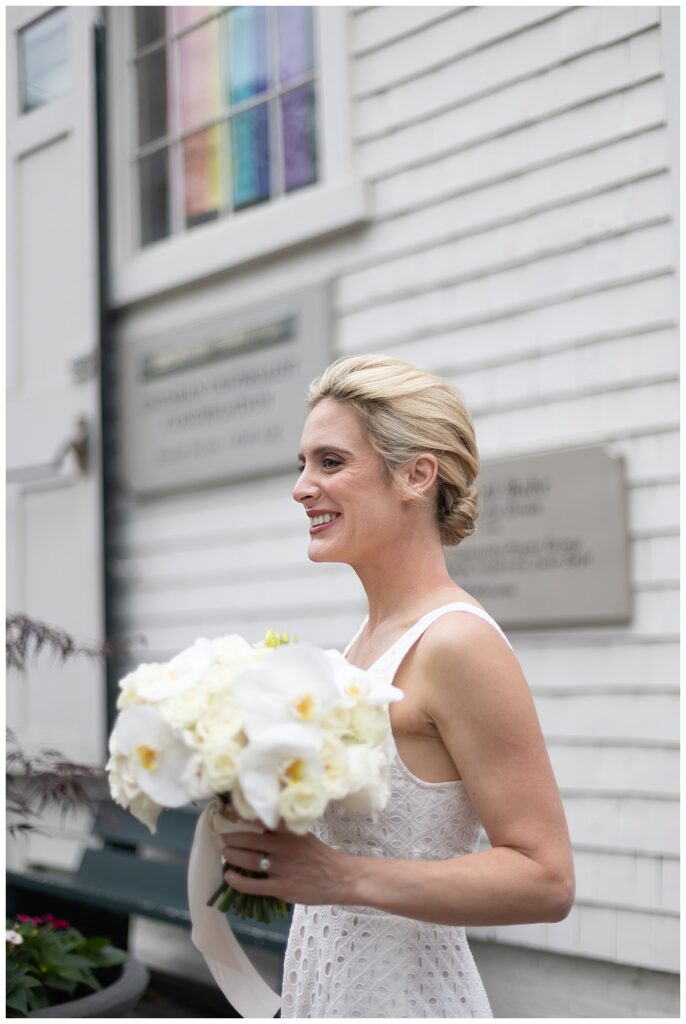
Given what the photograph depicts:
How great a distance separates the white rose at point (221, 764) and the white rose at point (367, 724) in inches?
7.1

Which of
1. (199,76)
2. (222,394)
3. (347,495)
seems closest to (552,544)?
(222,394)

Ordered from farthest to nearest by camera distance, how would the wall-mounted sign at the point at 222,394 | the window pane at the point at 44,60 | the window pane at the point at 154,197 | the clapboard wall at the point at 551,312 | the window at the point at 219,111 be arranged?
the window pane at the point at 44,60
the window pane at the point at 154,197
the window at the point at 219,111
the wall-mounted sign at the point at 222,394
the clapboard wall at the point at 551,312

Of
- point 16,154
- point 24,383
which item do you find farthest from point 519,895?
point 16,154

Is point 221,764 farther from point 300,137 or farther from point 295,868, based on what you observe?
point 300,137

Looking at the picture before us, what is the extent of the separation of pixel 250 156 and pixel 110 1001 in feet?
13.5

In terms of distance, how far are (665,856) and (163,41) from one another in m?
5.05

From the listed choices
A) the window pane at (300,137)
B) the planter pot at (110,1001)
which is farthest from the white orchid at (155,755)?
the window pane at (300,137)

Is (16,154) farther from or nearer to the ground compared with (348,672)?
farther from the ground

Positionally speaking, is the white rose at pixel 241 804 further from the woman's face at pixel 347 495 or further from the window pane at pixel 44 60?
the window pane at pixel 44 60

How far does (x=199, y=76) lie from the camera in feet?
19.4

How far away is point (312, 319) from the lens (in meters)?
4.95

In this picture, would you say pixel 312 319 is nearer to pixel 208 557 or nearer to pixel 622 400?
pixel 208 557

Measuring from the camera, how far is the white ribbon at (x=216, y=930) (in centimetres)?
166

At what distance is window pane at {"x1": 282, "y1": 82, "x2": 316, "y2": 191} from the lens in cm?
520
